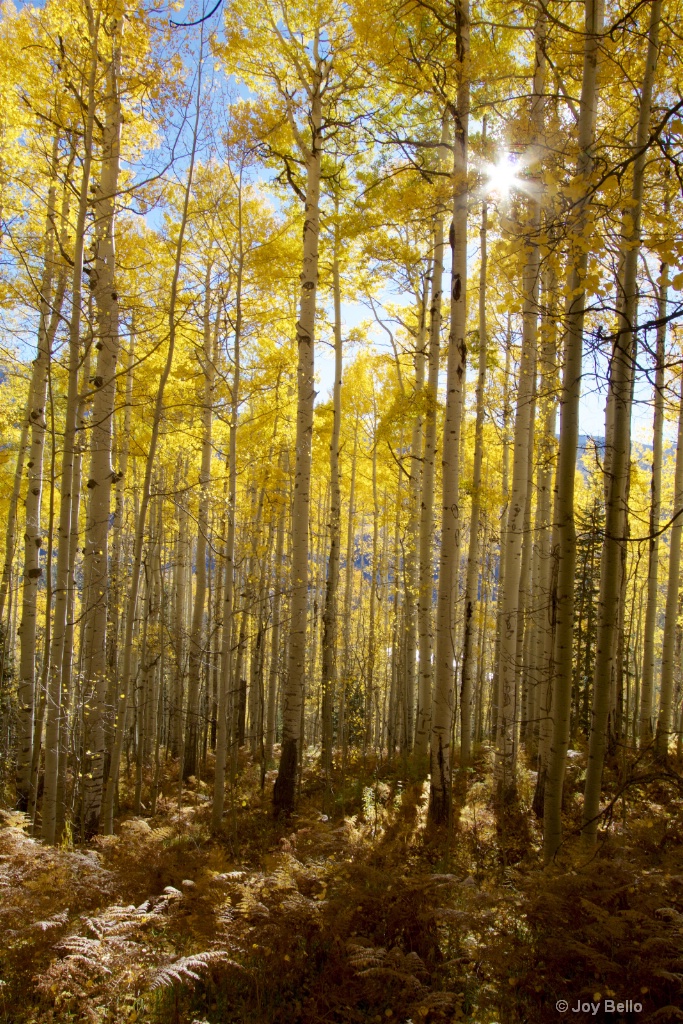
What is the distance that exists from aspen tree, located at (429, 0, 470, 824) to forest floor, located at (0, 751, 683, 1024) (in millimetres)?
850

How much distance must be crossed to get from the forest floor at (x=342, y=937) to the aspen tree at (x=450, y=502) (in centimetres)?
85

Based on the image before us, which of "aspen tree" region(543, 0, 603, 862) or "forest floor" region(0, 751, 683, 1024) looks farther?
"aspen tree" region(543, 0, 603, 862)

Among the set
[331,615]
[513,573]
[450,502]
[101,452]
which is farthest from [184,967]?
[331,615]

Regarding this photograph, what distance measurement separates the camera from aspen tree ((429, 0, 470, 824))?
5.48 metres

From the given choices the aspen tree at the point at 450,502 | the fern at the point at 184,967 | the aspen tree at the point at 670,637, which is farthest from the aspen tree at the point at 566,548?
the aspen tree at the point at 670,637

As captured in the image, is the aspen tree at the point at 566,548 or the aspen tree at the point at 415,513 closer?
the aspen tree at the point at 566,548

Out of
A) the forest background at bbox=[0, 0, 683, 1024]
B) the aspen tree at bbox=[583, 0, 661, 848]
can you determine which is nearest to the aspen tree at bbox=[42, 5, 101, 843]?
the forest background at bbox=[0, 0, 683, 1024]

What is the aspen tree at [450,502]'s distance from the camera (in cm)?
548

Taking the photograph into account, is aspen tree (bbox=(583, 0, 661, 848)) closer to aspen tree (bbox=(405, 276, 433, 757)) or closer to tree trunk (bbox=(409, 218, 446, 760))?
tree trunk (bbox=(409, 218, 446, 760))

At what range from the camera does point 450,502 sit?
5668 millimetres

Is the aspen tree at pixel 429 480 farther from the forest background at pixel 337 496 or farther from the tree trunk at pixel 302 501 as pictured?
the tree trunk at pixel 302 501

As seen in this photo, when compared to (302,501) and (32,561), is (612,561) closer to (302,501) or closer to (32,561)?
(302,501)

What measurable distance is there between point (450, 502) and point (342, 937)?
12.2 ft

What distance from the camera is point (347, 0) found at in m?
5.80
